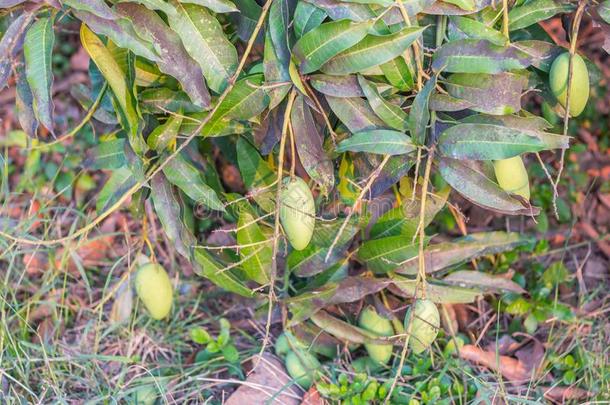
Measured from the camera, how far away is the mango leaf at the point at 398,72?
1104mm

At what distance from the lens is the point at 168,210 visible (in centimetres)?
121

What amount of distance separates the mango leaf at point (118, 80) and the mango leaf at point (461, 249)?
530mm

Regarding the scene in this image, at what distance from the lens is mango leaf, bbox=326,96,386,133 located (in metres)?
1.13

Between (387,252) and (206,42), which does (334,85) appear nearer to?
(206,42)

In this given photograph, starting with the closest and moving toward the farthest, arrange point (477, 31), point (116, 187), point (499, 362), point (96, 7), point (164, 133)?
point (96, 7), point (477, 31), point (164, 133), point (116, 187), point (499, 362)

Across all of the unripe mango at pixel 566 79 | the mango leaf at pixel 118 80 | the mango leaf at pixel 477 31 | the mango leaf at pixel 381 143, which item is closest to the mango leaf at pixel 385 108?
the mango leaf at pixel 381 143

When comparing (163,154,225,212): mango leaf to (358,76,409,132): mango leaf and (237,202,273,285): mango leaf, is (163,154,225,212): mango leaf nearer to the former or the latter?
(237,202,273,285): mango leaf

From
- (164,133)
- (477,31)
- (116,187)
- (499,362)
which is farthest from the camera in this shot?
(499,362)

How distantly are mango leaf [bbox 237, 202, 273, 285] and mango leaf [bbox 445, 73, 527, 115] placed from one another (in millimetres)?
405

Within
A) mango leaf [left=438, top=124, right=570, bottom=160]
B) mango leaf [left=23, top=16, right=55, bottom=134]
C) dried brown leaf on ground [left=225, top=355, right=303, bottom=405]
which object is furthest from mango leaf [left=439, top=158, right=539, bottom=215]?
mango leaf [left=23, top=16, right=55, bottom=134]

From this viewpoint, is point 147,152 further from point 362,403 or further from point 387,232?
point 362,403

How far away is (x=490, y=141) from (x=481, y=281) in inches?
16.3

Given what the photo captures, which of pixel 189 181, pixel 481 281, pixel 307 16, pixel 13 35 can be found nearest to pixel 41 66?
pixel 13 35

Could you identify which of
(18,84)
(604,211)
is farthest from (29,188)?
(604,211)
